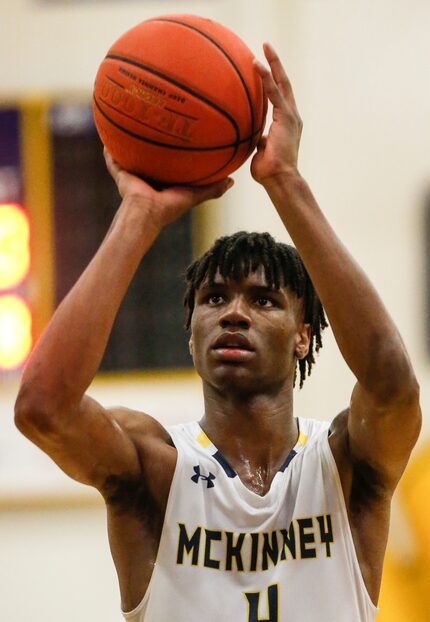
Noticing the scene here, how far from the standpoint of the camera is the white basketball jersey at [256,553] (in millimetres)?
2871

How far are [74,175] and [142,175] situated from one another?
14.5 feet

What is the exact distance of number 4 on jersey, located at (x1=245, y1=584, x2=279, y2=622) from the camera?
284 cm

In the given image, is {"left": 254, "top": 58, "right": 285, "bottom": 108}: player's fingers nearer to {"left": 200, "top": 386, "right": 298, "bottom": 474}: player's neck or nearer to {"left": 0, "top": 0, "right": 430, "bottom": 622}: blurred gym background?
{"left": 200, "top": 386, "right": 298, "bottom": 474}: player's neck

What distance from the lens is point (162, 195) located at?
289 cm

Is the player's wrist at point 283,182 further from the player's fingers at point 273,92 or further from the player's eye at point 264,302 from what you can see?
the player's eye at point 264,302

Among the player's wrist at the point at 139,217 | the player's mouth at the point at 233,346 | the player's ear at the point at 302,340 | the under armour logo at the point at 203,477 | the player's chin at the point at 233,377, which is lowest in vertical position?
the under armour logo at the point at 203,477

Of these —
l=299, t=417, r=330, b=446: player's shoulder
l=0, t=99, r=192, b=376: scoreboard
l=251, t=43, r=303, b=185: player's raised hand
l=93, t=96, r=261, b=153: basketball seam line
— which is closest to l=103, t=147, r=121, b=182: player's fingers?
l=93, t=96, r=261, b=153: basketball seam line

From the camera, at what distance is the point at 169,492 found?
119 inches

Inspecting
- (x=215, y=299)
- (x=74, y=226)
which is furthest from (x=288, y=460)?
(x=74, y=226)

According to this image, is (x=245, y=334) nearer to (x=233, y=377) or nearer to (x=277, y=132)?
(x=233, y=377)

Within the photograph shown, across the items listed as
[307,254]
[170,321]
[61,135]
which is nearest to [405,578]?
[170,321]

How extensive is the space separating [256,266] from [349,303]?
0.54 meters

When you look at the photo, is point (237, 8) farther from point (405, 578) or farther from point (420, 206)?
point (405, 578)

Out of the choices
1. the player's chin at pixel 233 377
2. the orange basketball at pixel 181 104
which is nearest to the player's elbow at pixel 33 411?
the player's chin at pixel 233 377
